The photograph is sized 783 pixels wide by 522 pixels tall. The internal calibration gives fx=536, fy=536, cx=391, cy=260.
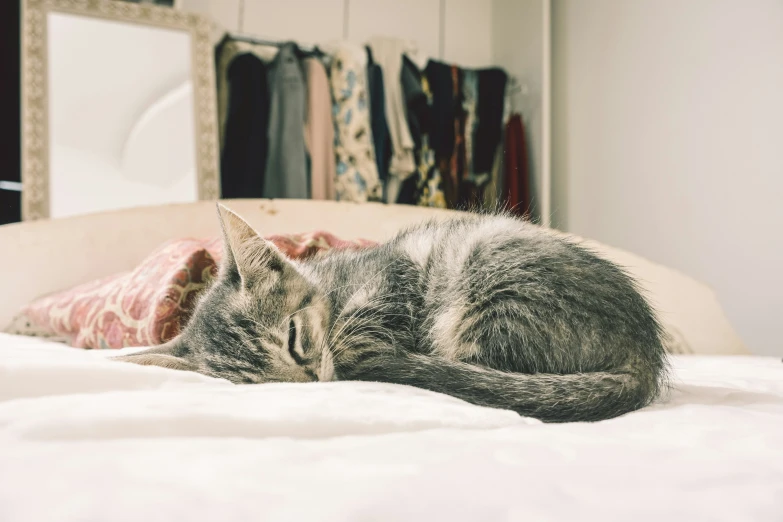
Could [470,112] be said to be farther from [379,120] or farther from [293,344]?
[293,344]

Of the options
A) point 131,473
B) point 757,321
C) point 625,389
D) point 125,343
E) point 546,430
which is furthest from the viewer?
point 757,321

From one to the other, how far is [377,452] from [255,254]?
601 mm

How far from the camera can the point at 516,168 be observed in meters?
3.48

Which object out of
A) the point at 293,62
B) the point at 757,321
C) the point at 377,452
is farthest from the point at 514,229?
the point at 293,62

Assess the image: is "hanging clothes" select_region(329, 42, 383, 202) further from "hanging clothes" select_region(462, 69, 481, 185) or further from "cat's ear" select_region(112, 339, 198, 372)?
"cat's ear" select_region(112, 339, 198, 372)

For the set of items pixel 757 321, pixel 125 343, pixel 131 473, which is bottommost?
pixel 757 321

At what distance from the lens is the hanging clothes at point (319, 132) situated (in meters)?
2.97

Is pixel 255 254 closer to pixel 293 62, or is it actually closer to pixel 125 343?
pixel 125 343

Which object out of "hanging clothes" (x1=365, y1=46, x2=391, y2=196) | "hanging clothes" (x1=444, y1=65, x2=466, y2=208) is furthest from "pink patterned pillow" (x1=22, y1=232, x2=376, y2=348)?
"hanging clothes" (x1=444, y1=65, x2=466, y2=208)

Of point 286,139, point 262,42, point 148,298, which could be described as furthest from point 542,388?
point 262,42

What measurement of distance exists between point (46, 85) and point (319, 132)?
1.30 m

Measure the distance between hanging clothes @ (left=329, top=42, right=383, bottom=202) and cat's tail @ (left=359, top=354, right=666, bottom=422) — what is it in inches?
90.9

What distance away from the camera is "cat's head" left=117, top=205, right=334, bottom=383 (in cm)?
90

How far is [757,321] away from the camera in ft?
8.11
